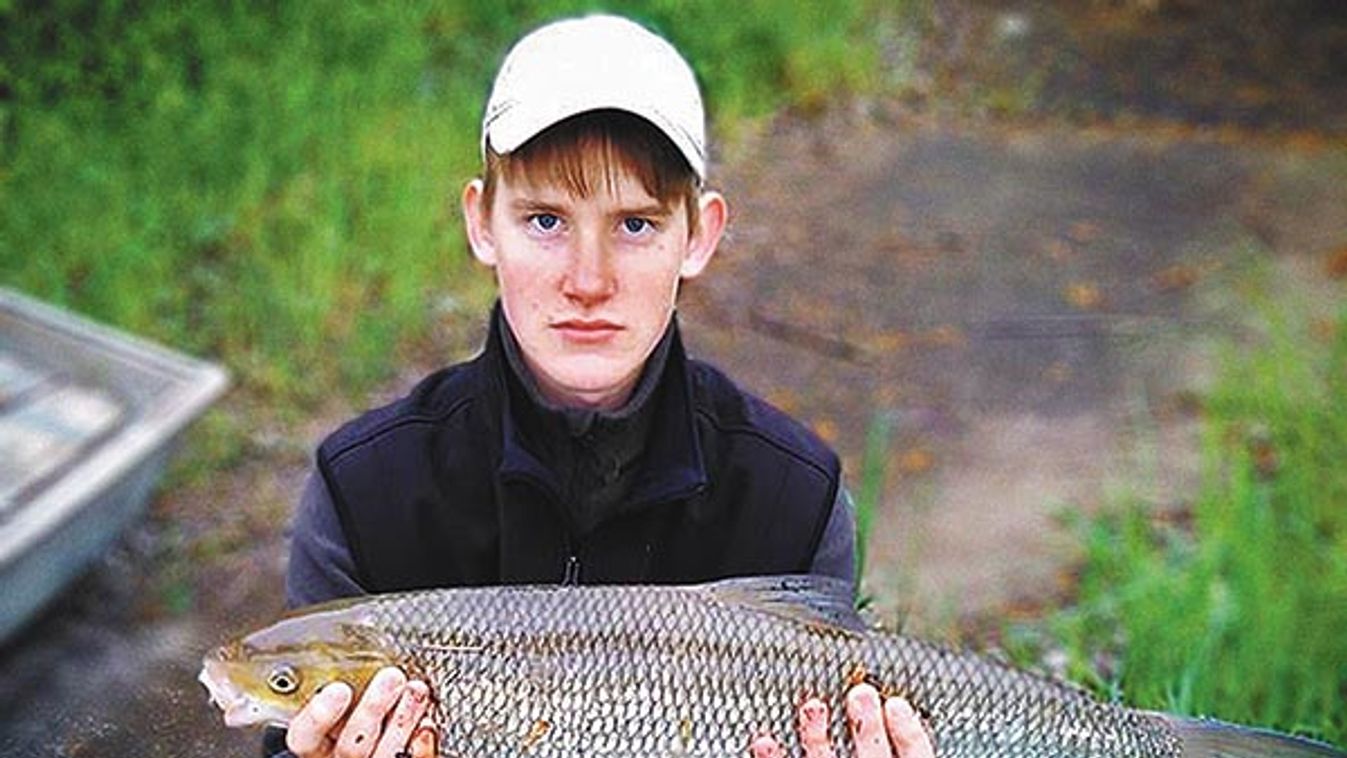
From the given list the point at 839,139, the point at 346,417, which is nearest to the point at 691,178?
the point at 346,417

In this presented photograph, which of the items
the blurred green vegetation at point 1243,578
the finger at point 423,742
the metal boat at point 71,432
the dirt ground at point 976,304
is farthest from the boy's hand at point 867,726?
the metal boat at point 71,432

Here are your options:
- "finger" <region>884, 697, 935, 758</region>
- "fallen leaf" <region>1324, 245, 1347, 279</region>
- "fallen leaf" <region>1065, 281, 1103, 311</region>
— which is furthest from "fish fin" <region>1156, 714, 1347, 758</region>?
"fallen leaf" <region>1324, 245, 1347, 279</region>

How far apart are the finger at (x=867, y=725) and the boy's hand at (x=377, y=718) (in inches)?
16.7

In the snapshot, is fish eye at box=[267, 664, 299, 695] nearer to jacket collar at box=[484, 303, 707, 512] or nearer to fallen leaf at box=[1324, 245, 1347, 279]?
jacket collar at box=[484, 303, 707, 512]

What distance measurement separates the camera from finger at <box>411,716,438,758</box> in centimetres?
181

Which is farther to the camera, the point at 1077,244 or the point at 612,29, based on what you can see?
the point at 1077,244

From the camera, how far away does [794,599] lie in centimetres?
198

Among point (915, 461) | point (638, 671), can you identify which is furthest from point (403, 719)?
point (915, 461)

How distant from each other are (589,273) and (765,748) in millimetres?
558

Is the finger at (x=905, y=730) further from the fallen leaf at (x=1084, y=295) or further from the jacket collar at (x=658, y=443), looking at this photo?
the fallen leaf at (x=1084, y=295)

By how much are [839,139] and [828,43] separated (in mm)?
874

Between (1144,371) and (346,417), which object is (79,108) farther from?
(1144,371)

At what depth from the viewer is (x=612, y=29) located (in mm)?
2152

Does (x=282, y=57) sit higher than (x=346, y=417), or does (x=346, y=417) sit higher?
(x=282, y=57)
